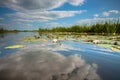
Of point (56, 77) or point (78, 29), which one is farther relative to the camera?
point (78, 29)

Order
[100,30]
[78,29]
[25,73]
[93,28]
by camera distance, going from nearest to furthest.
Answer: [25,73]
[100,30]
[93,28]
[78,29]

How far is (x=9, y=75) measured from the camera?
2.88 meters

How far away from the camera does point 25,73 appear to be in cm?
300

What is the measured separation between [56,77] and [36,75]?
39 centimetres

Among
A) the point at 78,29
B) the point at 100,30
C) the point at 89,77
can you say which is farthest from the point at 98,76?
the point at 78,29

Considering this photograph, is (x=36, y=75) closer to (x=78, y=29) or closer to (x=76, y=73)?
(x=76, y=73)

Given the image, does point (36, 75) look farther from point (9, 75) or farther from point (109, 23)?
point (109, 23)

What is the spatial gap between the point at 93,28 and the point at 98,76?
1211 inches

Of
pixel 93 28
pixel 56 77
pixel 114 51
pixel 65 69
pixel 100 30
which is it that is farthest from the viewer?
pixel 93 28

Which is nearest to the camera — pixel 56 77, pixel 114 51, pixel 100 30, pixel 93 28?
pixel 56 77

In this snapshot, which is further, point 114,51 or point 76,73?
point 114,51

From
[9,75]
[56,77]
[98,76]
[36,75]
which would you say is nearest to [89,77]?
[98,76]

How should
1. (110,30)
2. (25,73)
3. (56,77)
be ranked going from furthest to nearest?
(110,30) < (25,73) < (56,77)

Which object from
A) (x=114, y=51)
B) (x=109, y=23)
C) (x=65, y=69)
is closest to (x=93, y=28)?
(x=109, y=23)
